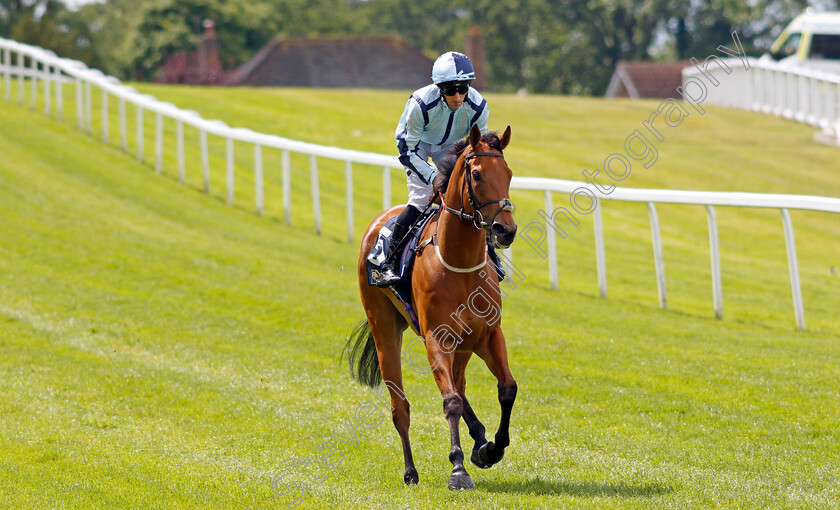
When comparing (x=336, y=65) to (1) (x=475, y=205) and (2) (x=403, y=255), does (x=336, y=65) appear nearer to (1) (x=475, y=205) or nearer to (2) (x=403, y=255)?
(2) (x=403, y=255)

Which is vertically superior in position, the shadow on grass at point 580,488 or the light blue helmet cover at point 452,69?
the light blue helmet cover at point 452,69

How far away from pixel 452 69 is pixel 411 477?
2.45 meters

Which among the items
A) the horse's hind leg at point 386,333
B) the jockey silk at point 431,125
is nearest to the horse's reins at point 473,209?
the jockey silk at point 431,125

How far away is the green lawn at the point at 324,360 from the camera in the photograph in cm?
588

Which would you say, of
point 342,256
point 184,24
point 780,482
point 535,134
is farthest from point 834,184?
point 184,24

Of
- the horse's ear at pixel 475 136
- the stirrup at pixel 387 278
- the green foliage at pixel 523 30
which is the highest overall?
the horse's ear at pixel 475 136

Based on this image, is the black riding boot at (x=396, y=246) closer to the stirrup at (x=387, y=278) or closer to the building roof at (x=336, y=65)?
the stirrup at (x=387, y=278)

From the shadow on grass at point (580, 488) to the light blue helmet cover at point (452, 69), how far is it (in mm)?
2424

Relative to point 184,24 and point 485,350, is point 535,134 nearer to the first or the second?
point 485,350

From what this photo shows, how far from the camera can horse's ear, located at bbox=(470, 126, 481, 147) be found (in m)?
5.54

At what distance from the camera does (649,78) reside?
5916 centimetres

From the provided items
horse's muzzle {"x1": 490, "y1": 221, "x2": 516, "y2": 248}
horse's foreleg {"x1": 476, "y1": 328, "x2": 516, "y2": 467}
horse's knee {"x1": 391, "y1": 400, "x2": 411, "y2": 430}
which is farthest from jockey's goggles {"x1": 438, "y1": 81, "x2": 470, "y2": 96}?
horse's knee {"x1": 391, "y1": 400, "x2": 411, "y2": 430}

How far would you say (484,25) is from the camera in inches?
2729

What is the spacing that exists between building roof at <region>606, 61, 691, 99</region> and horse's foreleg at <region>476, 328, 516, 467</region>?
53.8m
